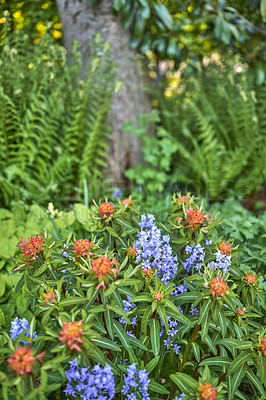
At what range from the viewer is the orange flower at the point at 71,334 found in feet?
2.94

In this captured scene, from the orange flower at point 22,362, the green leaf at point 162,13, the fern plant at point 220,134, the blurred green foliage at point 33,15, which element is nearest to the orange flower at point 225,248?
the orange flower at point 22,362

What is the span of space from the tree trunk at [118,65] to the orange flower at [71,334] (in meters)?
2.60

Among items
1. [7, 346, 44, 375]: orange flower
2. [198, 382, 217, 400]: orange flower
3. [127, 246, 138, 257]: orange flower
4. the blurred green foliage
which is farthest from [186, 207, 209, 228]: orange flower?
the blurred green foliage

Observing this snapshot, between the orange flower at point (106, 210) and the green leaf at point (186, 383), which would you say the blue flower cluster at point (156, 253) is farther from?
the green leaf at point (186, 383)

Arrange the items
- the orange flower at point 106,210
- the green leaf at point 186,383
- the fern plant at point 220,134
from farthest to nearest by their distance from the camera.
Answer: the fern plant at point 220,134 → the orange flower at point 106,210 → the green leaf at point 186,383

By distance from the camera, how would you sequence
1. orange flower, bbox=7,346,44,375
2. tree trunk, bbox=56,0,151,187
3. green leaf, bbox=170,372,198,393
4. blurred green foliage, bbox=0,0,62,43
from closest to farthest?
orange flower, bbox=7,346,44,375 → green leaf, bbox=170,372,198,393 → tree trunk, bbox=56,0,151,187 → blurred green foliage, bbox=0,0,62,43

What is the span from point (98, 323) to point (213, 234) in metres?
0.77

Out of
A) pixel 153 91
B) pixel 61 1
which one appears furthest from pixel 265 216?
pixel 61 1

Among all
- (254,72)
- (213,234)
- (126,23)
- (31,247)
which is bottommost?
(254,72)

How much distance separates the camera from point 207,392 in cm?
96

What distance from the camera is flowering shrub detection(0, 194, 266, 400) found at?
94 centimetres

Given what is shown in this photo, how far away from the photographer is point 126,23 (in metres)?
3.27

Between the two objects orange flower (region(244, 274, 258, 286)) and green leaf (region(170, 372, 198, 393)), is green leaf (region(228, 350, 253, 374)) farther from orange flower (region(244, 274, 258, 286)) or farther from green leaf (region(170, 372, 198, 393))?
orange flower (region(244, 274, 258, 286))

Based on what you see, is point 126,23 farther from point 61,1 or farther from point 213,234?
point 213,234
